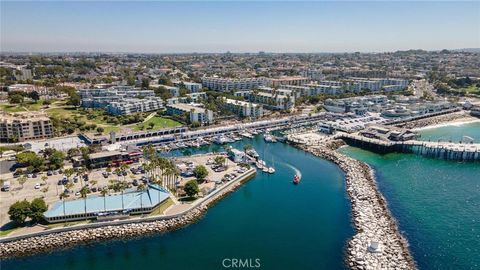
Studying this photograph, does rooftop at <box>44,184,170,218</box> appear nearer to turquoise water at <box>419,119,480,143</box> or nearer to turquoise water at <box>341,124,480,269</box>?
turquoise water at <box>341,124,480,269</box>

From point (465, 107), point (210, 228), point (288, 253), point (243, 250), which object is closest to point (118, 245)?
point (210, 228)

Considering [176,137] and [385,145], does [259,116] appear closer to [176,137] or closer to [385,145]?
[176,137]

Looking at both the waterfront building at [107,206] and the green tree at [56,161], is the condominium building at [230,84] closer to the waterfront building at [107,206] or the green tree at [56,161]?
the green tree at [56,161]

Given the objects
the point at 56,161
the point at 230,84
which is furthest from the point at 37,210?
the point at 230,84

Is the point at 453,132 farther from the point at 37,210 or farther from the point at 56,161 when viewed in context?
the point at 37,210

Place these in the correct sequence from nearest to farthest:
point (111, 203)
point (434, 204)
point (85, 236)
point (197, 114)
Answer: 1. point (85, 236)
2. point (111, 203)
3. point (434, 204)
4. point (197, 114)

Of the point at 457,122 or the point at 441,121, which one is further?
the point at 441,121
